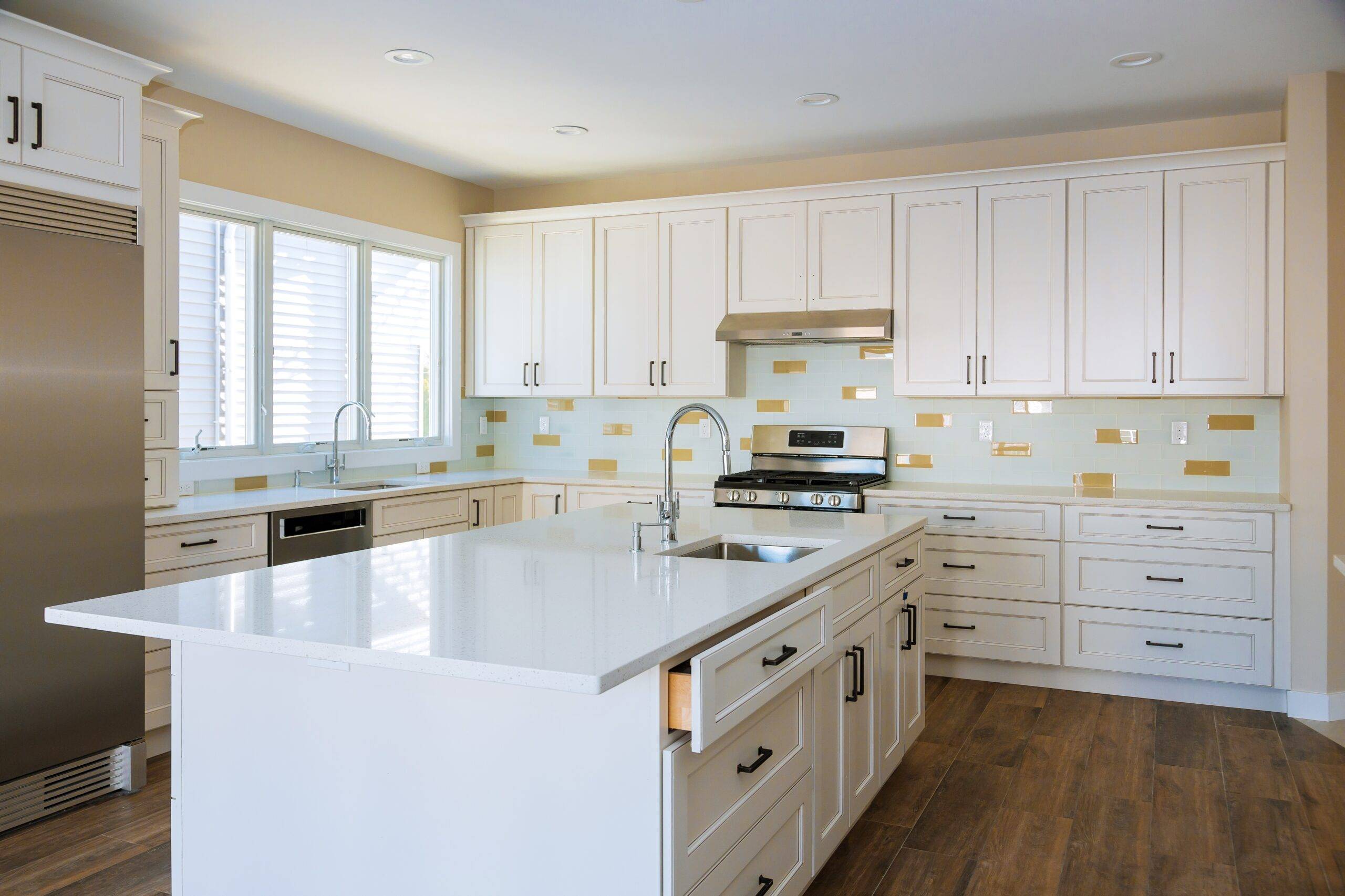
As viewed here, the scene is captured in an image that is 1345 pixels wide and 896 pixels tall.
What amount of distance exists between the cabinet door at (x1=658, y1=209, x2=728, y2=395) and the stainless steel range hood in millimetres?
142

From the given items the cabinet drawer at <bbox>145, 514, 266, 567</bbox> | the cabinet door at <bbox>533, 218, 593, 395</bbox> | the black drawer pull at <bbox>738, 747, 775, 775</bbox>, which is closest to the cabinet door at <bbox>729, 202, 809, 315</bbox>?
the cabinet door at <bbox>533, 218, 593, 395</bbox>

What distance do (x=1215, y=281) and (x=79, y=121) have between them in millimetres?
4328

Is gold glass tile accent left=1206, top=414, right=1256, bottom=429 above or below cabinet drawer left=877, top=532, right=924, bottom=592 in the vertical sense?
above

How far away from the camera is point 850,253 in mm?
4742

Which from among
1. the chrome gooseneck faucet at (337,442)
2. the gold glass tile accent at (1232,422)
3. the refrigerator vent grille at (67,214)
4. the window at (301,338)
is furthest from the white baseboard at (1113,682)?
the refrigerator vent grille at (67,214)

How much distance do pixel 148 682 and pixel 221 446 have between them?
3.90 ft

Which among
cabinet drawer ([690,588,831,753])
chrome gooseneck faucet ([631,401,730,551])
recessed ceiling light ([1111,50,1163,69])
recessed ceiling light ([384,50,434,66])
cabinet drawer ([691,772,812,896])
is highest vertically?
recessed ceiling light ([384,50,434,66])

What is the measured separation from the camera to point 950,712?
3.94m

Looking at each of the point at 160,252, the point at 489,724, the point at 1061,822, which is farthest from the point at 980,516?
the point at 160,252

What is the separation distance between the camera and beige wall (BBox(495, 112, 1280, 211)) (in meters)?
4.38

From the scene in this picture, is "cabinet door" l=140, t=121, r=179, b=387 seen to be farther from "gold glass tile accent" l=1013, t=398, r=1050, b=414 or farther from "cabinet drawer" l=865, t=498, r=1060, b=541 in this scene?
"gold glass tile accent" l=1013, t=398, r=1050, b=414

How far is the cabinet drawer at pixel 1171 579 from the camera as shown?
3.91m

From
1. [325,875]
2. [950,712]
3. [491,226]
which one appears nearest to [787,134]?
[491,226]

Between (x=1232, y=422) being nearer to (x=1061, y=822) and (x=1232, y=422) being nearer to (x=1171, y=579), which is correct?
(x=1171, y=579)
